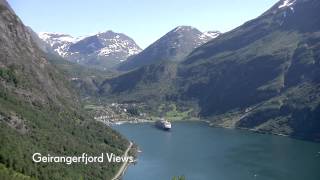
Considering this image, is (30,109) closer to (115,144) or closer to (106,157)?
(106,157)

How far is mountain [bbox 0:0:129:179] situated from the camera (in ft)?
381

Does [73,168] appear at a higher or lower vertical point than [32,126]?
lower

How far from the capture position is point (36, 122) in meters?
139

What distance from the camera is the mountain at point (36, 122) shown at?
116250mm

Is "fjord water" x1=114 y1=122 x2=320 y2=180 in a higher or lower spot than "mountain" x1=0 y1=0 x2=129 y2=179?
lower

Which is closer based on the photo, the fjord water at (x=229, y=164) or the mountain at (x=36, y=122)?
the mountain at (x=36, y=122)

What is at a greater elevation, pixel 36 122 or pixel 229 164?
pixel 36 122

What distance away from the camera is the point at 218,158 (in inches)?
7259

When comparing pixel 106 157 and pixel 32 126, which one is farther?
pixel 106 157

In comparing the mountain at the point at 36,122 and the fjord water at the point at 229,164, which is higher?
the mountain at the point at 36,122

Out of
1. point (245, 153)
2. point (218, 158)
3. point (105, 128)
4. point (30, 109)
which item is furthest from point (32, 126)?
point (245, 153)

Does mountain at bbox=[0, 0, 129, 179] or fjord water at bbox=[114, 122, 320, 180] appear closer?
mountain at bbox=[0, 0, 129, 179]

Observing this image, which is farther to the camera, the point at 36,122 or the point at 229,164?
the point at 229,164

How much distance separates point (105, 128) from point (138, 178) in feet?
119
